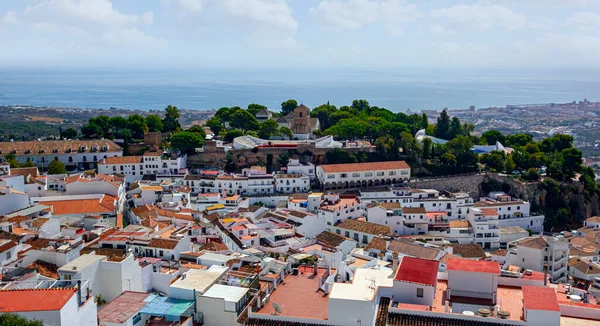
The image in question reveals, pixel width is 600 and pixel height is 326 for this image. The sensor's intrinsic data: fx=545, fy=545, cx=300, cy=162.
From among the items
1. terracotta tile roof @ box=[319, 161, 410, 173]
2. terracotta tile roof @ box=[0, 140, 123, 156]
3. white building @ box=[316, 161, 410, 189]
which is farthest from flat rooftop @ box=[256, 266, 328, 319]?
terracotta tile roof @ box=[0, 140, 123, 156]

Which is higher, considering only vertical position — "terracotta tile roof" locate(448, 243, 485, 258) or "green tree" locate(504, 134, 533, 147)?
"green tree" locate(504, 134, 533, 147)

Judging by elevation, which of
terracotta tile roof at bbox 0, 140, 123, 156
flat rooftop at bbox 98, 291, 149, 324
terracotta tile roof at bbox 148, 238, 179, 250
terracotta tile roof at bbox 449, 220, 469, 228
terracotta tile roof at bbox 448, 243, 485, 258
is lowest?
terracotta tile roof at bbox 448, 243, 485, 258

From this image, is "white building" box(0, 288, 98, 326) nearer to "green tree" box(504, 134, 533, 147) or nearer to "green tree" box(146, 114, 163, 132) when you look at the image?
"green tree" box(146, 114, 163, 132)

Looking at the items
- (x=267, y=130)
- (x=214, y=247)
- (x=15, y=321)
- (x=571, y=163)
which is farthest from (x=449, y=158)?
(x=15, y=321)

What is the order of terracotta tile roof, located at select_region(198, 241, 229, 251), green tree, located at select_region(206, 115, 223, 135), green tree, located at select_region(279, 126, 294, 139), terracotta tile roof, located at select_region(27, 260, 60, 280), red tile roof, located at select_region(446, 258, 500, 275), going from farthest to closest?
green tree, located at select_region(206, 115, 223, 135) → green tree, located at select_region(279, 126, 294, 139) → terracotta tile roof, located at select_region(198, 241, 229, 251) → terracotta tile roof, located at select_region(27, 260, 60, 280) → red tile roof, located at select_region(446, 258, 500, 275)

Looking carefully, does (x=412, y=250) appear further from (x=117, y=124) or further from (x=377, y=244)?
(x=117, y=124)

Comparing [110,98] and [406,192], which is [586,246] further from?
[110,98]
